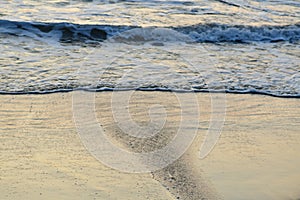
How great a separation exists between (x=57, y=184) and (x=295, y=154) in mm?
1880

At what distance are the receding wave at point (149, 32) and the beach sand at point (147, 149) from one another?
3.44 m

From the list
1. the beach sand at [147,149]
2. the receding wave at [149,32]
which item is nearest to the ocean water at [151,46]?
the receding wave at [149,32]

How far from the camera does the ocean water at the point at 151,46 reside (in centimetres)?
614

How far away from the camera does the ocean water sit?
20.1 feet

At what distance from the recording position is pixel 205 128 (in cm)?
477

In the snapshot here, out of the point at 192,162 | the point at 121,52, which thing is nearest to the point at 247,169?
the point at 192,162

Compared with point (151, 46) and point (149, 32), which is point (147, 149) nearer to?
point (151, 46)

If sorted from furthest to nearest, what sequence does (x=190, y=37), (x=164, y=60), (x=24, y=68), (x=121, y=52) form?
1. (x=190, y=37)
2. (x=121, y=52)
3. (x=164, y=60)
4. (x=24, y=68)

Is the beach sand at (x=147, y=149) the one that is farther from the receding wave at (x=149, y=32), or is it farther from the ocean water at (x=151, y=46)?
the receding wave at (x=149, y=32)

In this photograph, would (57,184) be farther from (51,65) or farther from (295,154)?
(51,65)

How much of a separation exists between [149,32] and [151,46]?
0.90 metres

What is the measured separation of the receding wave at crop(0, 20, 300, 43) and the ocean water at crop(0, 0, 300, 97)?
18 mm

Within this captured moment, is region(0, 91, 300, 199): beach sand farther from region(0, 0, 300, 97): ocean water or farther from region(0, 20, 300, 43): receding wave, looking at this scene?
region(0, 20, 300, 43): receding wave

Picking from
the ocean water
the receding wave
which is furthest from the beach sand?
the receding wave
